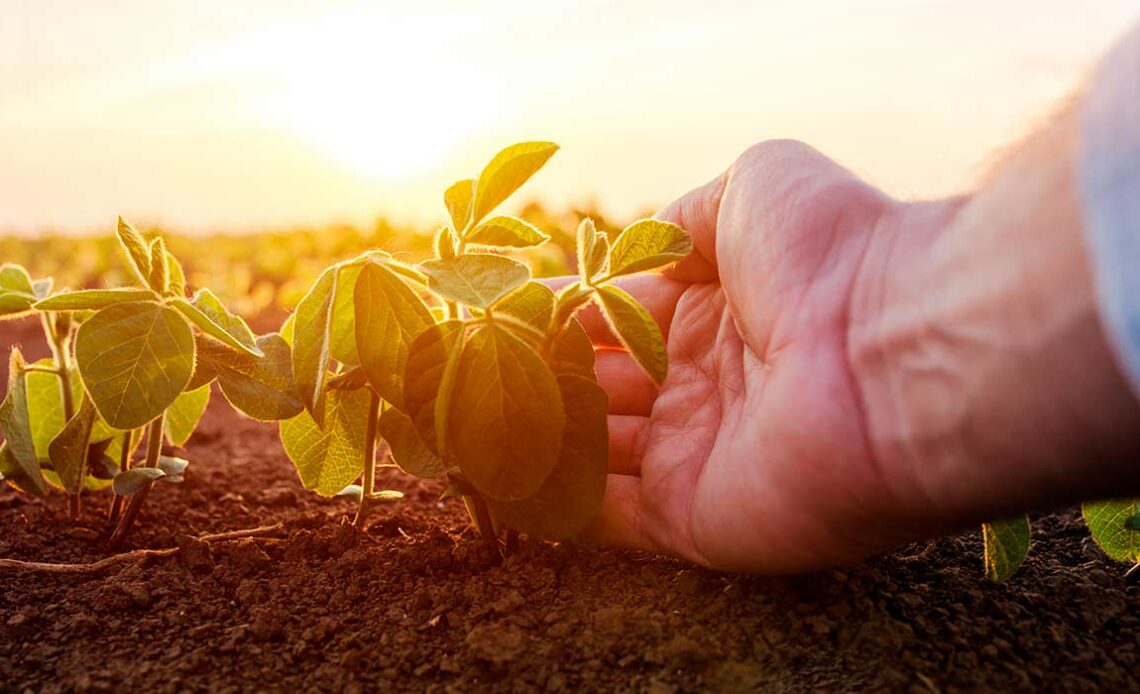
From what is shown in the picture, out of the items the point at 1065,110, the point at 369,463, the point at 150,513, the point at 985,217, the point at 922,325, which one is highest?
the point at 1065,110

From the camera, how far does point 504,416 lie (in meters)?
1.62

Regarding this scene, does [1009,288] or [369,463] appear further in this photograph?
[369,463]

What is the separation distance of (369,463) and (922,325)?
3.74 ft

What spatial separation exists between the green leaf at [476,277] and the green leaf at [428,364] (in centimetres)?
11

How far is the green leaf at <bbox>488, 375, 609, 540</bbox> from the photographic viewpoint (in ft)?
5.82

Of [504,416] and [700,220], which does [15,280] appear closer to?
[504,416]

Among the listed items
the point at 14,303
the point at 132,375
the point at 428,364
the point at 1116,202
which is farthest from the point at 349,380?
the point at 1116,202

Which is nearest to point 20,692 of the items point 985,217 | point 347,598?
point 347,598

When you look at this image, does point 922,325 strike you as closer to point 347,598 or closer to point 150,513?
point 347,598

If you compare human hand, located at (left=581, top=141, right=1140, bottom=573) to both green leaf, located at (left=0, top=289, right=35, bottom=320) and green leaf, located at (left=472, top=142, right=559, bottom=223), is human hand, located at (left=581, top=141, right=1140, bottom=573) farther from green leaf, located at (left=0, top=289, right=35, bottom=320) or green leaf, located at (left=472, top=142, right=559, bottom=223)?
green leaf, located at (left=0, top=289, right=35, bottom=320)

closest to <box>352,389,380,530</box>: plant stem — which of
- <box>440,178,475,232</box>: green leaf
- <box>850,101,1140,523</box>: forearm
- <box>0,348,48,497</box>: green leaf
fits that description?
<box>440,178,475,232</box>: green leaf

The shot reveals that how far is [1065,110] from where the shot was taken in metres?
1.24

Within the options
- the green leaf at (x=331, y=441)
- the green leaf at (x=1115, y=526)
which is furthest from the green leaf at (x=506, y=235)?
the green leaf at (x=1115, y=526)

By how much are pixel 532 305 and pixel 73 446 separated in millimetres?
1034
